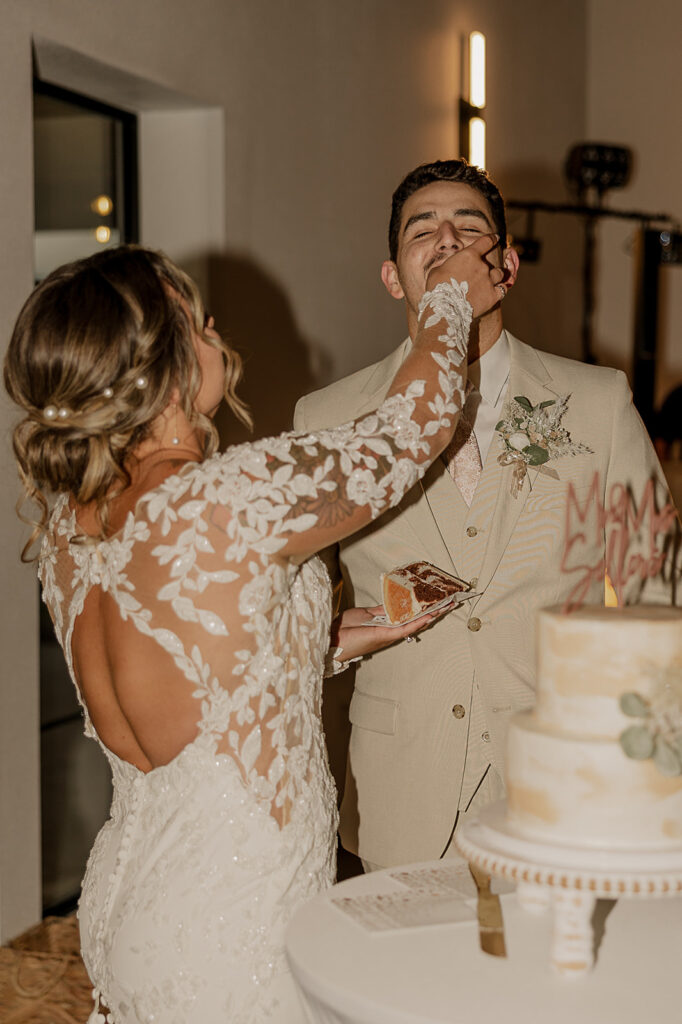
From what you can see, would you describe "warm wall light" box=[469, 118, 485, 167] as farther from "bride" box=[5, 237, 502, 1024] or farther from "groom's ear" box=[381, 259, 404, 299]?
"bride" box=[5, 237, 502, 1024]

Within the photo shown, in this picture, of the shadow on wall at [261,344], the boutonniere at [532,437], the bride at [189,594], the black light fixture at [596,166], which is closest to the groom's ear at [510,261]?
the boutonniere at [532,437]

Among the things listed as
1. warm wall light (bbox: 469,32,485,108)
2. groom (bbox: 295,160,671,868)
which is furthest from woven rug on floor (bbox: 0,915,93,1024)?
warm wall light (bbox: 469,32,485,108)

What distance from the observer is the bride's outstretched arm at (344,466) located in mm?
1610

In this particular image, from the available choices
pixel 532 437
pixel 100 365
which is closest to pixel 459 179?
pixel 532 437

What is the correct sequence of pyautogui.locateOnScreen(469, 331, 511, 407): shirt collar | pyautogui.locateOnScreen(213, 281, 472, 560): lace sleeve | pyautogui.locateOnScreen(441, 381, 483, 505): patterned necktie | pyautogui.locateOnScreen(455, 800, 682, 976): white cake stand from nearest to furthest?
pyautogui.locateOnScreen(455, 800, 682, 976): white cake stand → pyautogui.locateOnScreen(213, 281, 472, 560): lace sleeve → pyautogui.locateOnScreen(441, 381, 483, 505): patterned necktie → pyautogui.locateOnScreen(469, 331, 511, 407): shirt collar

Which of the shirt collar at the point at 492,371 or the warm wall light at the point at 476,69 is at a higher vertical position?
the warm wall light at the point at 476,69

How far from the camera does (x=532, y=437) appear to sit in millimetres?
2309

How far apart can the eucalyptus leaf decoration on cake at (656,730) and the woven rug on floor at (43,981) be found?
7.60 ft

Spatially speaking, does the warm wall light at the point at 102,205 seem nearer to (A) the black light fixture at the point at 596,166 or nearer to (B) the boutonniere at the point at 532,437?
(B) the boutonniere at the point at 532,437

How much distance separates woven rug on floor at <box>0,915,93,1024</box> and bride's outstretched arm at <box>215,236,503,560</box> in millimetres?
2112

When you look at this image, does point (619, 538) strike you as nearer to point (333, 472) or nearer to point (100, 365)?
point (333, 472)

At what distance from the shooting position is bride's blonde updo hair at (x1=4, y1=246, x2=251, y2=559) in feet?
5.40

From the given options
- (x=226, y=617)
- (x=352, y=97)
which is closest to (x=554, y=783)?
(x=226, y=617)

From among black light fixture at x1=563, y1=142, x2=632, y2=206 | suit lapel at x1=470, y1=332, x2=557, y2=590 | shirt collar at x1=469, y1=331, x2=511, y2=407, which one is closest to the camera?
suit lapel at x1=470, y1=332, x2=557, y2=590
